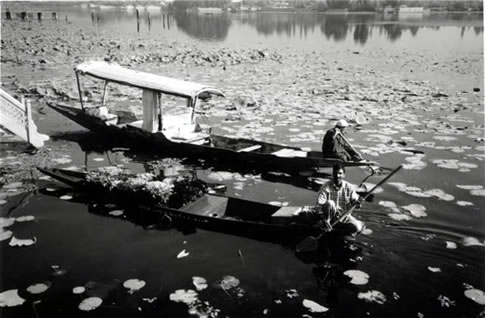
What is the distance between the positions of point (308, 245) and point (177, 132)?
277 inches

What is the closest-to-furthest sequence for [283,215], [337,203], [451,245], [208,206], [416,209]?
1. [337,203]
2. [451,245]
3. [283,215]
4. [208,206]
5. [416,209]

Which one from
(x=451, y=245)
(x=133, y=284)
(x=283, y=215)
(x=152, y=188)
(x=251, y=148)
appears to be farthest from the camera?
(x=251, y=148)

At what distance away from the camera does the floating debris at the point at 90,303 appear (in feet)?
21.0

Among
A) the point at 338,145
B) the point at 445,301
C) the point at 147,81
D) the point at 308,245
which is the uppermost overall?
the point at 147,81

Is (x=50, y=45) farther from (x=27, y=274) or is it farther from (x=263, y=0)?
(x=263, y=0)

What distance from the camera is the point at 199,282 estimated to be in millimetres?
7043

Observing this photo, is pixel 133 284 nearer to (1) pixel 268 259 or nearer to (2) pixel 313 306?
(1) pixel 268 259

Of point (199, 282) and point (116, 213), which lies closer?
point (199, 282)

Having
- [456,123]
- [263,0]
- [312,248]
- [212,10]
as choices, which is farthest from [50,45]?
[263,0]

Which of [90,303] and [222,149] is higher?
[222,149]

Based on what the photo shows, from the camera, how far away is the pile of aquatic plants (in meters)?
8.95

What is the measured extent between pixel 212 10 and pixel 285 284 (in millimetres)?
A: 118066

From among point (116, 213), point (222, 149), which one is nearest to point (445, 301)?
point (116, 213)

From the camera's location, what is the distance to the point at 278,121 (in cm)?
1661
